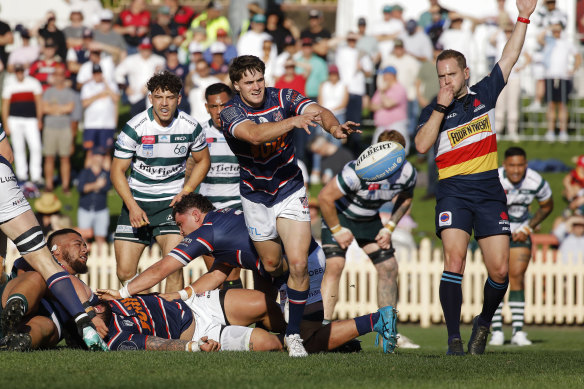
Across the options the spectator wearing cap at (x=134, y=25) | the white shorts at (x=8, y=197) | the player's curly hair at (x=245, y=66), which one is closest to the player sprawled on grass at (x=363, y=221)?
the player's curly hair at (x=245, y=66)

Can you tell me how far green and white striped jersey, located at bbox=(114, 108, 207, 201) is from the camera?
32.3 feet

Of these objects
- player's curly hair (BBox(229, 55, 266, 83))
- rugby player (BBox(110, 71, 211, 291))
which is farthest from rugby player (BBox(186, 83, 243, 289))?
player's curly hair (BBox(229, 55, 266, 83))

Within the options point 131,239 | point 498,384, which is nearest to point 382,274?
point 131,239

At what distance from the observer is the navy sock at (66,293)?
25.4 ft

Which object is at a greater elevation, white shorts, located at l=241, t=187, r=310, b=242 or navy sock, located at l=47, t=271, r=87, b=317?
white shorts, located at l=241, t=187, r=310, b=242

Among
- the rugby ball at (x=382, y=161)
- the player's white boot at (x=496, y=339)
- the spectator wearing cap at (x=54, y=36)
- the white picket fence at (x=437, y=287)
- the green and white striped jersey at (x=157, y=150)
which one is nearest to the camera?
the rugby ball at (x=382, y=161)

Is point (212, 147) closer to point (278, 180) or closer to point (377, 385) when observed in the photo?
point (278, 180)

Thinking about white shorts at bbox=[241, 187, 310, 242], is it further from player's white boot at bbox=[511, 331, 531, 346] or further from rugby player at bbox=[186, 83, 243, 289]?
player's white boot at bbox=[511, 331, 531, 346]

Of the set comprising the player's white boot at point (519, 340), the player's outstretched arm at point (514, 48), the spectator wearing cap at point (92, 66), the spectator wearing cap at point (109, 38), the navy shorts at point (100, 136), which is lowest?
the player's white boot at point (519, 340)

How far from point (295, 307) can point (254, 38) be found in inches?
547

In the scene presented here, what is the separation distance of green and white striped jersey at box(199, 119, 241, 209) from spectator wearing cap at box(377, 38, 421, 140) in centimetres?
1033

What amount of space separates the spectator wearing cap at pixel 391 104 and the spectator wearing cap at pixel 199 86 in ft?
11.5

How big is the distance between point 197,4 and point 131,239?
21.0m

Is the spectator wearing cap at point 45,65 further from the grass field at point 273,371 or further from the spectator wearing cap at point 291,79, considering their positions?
the grass field at point 273,371
